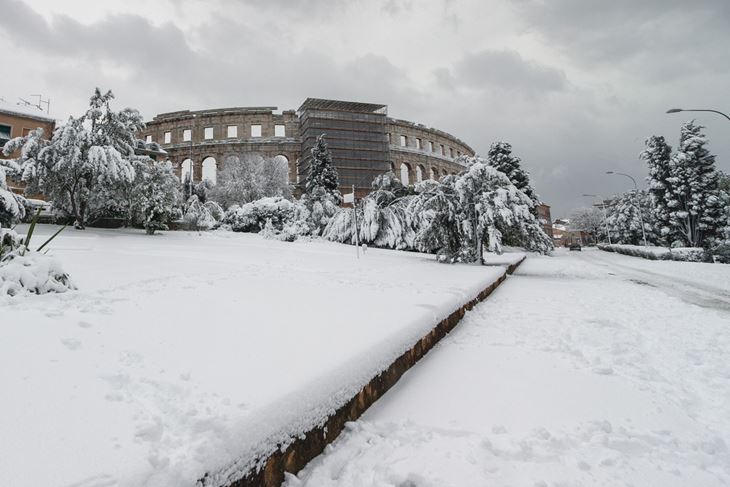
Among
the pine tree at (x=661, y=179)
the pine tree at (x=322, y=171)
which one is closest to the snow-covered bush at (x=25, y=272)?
the pine tree at (x=322, y=171)

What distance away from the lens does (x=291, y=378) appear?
1.87 meters

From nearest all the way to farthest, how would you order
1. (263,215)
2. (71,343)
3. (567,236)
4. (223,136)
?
(71,343), (263,215), (223,136), (567,236)

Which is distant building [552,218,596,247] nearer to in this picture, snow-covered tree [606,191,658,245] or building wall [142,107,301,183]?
snow-covered tree [606,191,658,245]

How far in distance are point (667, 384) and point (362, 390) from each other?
230 cm

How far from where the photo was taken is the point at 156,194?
49.8ft

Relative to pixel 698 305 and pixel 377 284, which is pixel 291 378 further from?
pixel 698 305

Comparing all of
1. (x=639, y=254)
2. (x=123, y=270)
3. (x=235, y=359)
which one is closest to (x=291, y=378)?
(x=235, y=359)

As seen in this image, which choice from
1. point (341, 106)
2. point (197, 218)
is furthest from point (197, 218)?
point (341, 106)

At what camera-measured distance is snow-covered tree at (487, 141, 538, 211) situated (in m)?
36.1

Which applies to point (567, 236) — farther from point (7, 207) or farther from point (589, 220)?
point (7, 207)

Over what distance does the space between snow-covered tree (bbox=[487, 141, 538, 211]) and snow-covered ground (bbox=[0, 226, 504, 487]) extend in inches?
1421

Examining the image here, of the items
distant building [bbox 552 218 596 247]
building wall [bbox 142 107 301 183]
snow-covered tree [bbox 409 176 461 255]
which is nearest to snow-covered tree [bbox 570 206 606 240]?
distant building [bbox 552 218 596 247]

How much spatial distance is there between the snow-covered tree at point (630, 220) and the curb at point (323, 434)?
179 feet

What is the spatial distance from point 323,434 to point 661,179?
1610 inches
